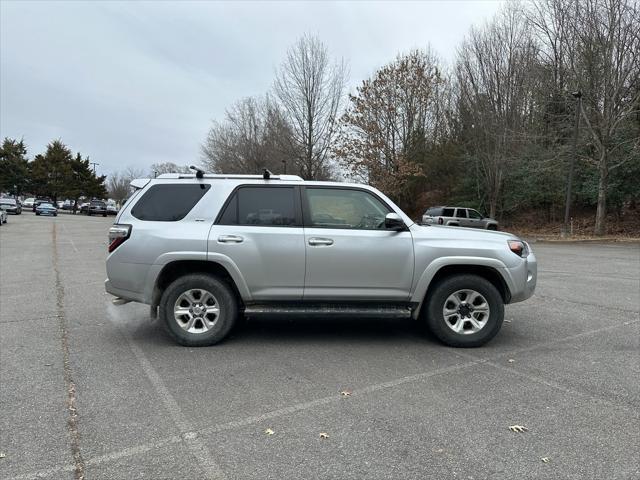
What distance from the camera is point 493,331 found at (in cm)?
535

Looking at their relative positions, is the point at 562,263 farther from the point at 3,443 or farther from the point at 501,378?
the point at 3,443

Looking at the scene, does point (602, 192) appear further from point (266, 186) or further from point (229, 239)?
point (229, 239)

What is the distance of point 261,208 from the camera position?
5.42 metres

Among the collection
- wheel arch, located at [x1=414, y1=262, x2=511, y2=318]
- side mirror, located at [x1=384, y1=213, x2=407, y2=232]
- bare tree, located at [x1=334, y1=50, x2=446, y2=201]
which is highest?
bare tree, located at [x1=334, y1=50, x2=446, y2=201]

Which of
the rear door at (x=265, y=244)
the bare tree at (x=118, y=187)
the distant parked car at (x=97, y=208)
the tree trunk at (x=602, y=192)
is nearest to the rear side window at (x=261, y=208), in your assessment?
the rear door at (x=265, y=244)

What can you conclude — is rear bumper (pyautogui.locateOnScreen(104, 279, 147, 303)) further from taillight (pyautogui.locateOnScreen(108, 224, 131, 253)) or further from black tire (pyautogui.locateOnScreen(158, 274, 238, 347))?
taillight (pyautogui.locateOnScreen(108, 224, 131, 253))

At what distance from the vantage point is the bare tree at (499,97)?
1141 inches

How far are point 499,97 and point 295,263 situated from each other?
29021 mm

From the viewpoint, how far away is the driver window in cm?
536

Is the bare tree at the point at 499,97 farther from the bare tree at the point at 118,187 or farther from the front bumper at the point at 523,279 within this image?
the bare tree at the point at 118,187

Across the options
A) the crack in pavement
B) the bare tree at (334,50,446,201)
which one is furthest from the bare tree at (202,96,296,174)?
the crack in pavement

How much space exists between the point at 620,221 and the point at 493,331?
1091 inches

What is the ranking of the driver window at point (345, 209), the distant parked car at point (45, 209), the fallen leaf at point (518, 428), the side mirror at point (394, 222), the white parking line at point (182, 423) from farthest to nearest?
the distant parked car at point (45, 209) → the driver window at point (345, 209) → the side mirror at point (394, 222) → the fallen leaf at point (518, 428) → the white parking line at point (182, 423)

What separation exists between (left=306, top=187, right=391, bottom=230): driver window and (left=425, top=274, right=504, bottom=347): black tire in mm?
983
